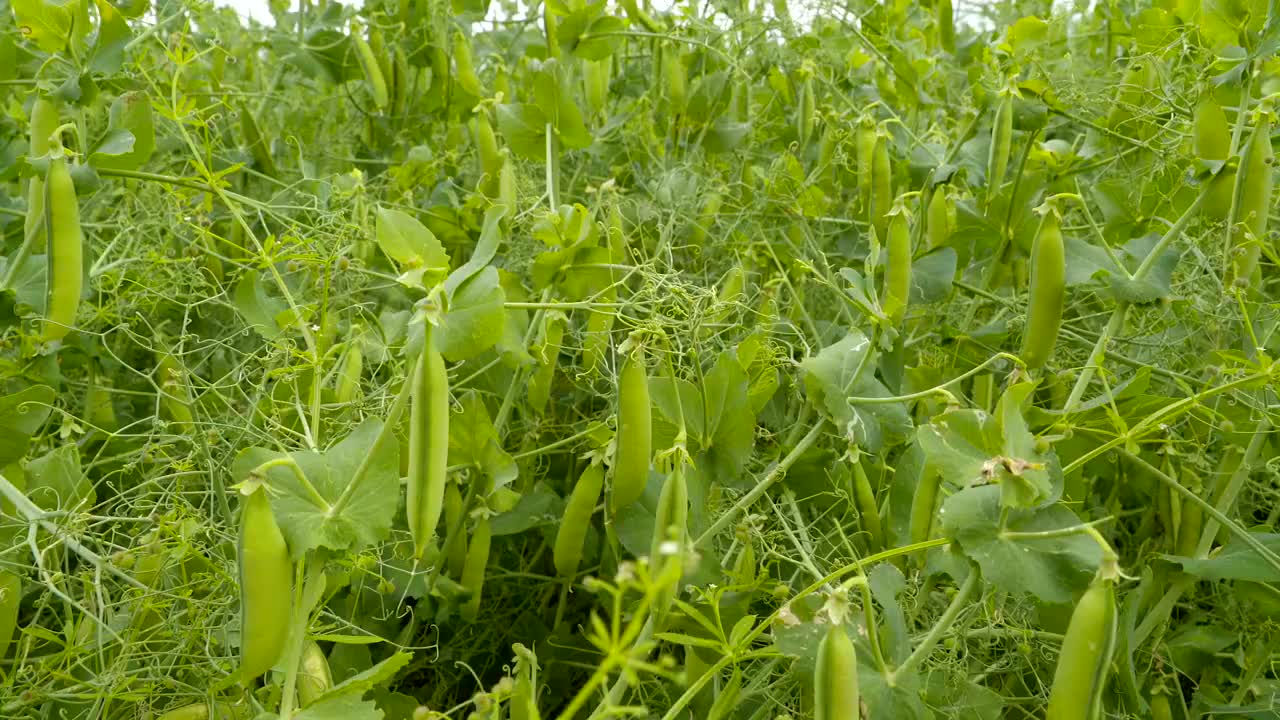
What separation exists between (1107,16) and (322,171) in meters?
1.48

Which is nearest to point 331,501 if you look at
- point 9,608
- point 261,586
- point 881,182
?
point 261,586

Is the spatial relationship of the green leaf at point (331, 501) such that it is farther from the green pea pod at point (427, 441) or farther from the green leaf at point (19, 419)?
the green leaf at point (19, 419)

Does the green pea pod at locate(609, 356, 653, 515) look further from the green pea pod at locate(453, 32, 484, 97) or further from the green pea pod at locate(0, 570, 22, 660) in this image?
the green pea pod at locate(453, 32, 484, 97)

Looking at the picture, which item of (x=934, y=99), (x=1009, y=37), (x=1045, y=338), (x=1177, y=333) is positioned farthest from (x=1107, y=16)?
(x=1045, y=338)

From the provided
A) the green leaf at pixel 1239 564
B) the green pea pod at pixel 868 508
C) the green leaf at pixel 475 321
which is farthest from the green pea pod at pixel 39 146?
the green leaf at pixel 1239 564

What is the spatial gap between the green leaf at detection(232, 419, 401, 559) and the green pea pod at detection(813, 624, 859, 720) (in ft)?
1.21

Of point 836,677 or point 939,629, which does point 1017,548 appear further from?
point 836,677

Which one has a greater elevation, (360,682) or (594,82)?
(594,82)

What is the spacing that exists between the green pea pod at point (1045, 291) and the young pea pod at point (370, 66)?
1.16m

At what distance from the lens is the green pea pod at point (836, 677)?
0.87 m

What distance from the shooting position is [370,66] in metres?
1.87

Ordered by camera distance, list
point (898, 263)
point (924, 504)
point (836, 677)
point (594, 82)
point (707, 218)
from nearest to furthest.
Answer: point (836, 677) → point (924, 504) → point (898, 263) → point (707, 218) → point (594, 82)

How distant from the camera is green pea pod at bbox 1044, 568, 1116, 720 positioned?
34.0 inches

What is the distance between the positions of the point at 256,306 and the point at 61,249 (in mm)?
212
